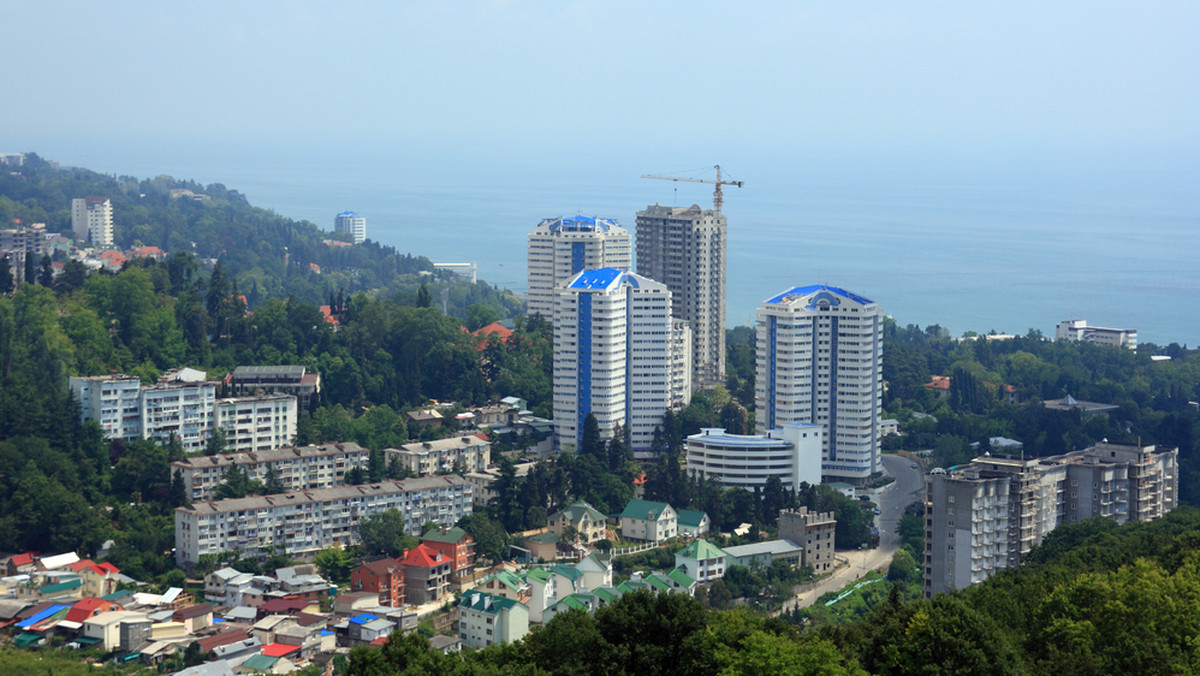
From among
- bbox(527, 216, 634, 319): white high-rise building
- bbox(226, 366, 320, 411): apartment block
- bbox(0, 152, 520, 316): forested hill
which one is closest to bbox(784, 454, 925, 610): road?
bbox(527, 216, 634, 319): white high-rise building

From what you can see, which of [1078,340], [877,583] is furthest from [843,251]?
[877,583]

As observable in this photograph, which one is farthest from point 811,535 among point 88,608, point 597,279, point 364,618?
point 88,608

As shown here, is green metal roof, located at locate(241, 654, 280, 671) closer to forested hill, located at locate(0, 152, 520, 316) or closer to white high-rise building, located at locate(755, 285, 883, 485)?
white high-rise building, located at locate(755, 285, 883, 485)

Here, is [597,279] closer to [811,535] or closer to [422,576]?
[811,535]

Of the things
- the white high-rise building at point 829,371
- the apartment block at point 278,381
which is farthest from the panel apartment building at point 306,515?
the white high-rise building at point 829,371

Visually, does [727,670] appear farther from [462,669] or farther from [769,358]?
[769,358]
